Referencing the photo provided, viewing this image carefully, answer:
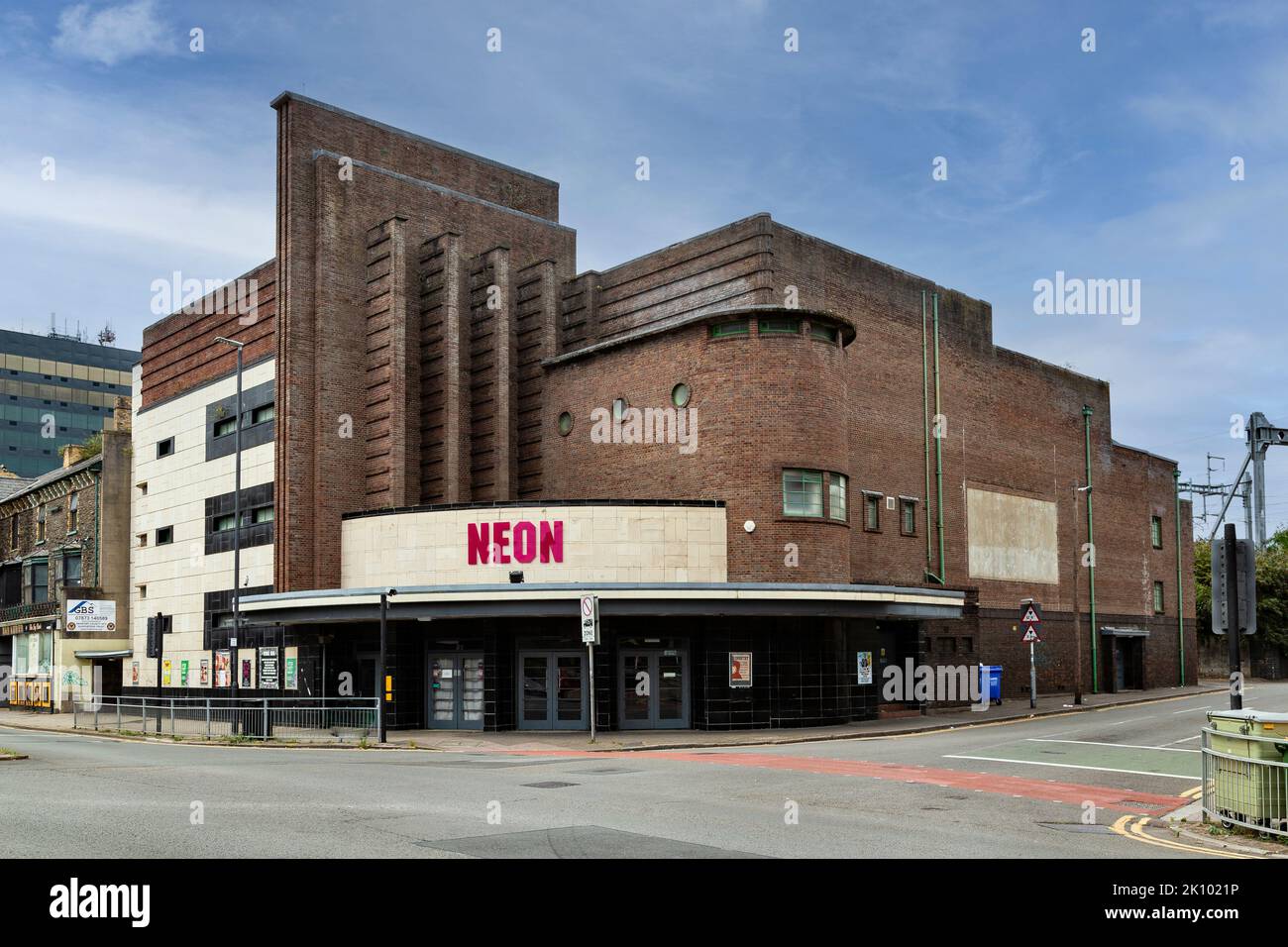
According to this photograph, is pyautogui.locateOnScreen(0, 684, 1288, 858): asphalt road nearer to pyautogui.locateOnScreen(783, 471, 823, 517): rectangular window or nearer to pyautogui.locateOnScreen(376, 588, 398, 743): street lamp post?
pyautogui.locateOnScreen(376, 588, 398, 743): street lamp post

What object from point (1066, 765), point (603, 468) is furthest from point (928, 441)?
point (1066, 765)

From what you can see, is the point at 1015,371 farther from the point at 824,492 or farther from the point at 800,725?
the point at 800,725

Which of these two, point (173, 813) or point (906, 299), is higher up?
point (906, 299)

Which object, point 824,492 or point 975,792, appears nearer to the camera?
point 975,792

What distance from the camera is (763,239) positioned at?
38094 mm

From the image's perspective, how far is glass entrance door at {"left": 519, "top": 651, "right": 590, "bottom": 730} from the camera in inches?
1294

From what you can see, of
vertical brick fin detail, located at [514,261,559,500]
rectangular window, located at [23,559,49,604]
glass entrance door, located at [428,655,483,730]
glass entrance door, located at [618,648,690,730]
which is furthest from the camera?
rectangular window, located at [23,559,49,604]

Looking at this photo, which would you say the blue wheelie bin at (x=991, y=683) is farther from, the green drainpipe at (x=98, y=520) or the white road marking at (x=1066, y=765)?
the green drainpipe at (x=98, y=520)

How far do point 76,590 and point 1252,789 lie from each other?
48590 mm

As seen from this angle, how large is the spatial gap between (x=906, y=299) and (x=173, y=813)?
35349 millimetres

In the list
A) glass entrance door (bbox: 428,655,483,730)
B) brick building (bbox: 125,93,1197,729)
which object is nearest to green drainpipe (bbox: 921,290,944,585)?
brick building (bbox: 125,93,1197,729)

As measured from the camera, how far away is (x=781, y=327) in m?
34.7

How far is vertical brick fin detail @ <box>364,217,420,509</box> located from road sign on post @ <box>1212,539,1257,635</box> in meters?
29.2
